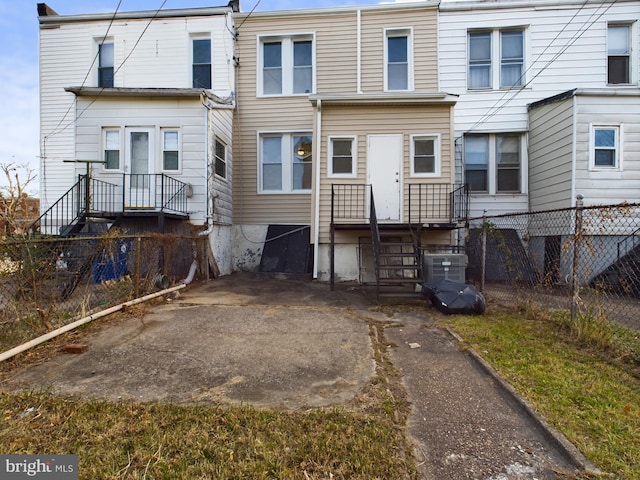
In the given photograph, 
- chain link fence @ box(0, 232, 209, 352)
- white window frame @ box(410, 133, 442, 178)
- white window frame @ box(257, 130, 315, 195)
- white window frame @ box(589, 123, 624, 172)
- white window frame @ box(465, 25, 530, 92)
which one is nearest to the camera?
→ chain link fence @ box(0, 232, 209, 352)

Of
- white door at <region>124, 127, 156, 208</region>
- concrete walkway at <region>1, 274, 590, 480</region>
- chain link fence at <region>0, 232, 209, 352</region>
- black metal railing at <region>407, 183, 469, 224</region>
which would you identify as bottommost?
concrete walkway at <region>1, 274, 590, 480</region>

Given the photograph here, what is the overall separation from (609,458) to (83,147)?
1110cm

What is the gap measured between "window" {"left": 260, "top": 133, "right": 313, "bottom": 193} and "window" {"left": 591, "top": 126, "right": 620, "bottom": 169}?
7.35 meters

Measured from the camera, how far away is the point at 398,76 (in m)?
10.5

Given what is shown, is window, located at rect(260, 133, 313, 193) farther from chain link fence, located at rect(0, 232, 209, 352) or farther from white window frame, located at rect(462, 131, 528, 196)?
white window frame, located at rect(462, 131, 528, 196)

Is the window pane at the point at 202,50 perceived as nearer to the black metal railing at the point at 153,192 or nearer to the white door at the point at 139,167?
the white door at the point at 139,167

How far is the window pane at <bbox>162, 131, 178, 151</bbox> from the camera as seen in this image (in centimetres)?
895

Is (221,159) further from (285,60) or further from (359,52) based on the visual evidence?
(359,52)

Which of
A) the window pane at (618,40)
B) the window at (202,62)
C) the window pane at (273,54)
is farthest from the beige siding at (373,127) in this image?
the window pane at (618,40)

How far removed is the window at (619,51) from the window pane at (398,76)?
18.4 feet

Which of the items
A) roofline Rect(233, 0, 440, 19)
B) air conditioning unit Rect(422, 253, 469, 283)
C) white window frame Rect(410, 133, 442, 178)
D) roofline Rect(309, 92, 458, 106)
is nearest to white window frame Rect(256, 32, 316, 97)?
roofline Rect(233, 0, 440, 19)

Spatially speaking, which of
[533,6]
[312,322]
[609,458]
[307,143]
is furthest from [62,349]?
[533,6]

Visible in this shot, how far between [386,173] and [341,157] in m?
1.21

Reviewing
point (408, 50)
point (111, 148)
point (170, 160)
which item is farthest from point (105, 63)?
point (408, 50)
